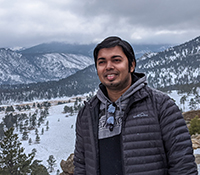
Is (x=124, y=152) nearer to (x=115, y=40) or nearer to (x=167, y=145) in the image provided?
(x=167, y=145)

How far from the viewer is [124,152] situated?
2.94 meters

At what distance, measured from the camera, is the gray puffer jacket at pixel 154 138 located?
274 centimetres

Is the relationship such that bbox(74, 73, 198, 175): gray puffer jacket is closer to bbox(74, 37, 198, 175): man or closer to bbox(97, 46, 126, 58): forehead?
bbox(74, 37, 198, 175): man

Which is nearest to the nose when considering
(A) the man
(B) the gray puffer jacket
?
(A) the man

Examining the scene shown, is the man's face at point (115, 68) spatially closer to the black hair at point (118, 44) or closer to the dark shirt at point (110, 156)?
the black hair at point (118, 44)

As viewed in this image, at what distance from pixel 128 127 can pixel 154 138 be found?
41cm

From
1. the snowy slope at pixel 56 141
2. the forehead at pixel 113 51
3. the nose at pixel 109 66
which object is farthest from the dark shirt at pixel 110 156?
the snowy slope at pixel 56 141

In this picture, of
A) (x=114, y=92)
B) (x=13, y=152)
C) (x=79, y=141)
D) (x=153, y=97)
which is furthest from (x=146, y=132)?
(x=13, y=152)

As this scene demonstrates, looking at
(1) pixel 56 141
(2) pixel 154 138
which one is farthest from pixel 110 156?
(1) pixel 56 141

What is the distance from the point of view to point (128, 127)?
3.00 metres

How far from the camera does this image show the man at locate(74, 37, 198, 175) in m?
2.80

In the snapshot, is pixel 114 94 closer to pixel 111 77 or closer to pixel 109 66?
pixel 111 77

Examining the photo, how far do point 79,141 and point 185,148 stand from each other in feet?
6.18

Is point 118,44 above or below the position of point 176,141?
above
